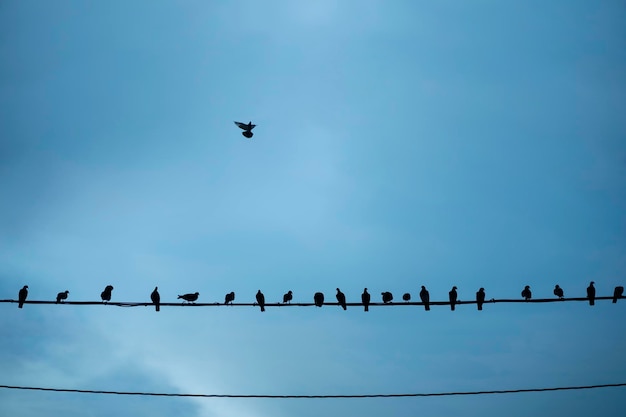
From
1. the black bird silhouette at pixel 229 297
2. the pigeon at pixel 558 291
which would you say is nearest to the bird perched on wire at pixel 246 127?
the black bird silhouette at pixel 229 297

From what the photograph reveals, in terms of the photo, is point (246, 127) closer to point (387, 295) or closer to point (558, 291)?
point (387, 295)

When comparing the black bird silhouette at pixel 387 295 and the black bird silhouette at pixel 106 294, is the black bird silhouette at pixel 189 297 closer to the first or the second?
the black bird silhouette at pixel 106 294

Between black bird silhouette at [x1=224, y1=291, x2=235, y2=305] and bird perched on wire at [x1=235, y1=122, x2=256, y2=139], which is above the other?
bird perched on wire at [x1=235, y1=122, x2=256, y2=139]

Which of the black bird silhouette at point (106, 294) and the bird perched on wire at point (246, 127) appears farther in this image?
the bird perched on wire at point (246, 127)

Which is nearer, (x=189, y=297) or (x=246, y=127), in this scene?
(x=189, y=297)

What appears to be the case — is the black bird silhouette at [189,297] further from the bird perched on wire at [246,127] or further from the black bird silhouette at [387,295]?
the bird perched on wire at [246,127]

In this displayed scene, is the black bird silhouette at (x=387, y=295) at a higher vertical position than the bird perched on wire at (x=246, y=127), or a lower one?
lower

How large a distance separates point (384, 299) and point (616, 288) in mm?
10151

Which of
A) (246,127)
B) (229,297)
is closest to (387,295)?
(229,297)

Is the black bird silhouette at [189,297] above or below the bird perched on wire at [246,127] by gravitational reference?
below

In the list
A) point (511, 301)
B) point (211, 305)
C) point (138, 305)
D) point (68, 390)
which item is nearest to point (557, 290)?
point (511, 301)

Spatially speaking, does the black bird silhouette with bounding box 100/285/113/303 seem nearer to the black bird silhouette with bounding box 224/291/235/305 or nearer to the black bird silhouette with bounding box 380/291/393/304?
the black bird silhouette with bounding box 224/291/235/305

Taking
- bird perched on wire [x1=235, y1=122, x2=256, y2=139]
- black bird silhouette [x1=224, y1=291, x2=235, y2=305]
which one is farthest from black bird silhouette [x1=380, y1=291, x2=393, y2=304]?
→ bird perched on wire [x1=235, y1=122, x2=256, y2=139]

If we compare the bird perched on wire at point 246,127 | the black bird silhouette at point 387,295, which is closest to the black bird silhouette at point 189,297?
the black bird silhouette at point 387,295
